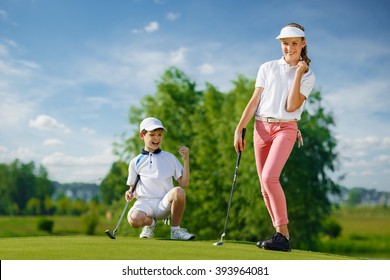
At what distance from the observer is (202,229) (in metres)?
25.1

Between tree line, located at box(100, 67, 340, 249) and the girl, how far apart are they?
51.6 feet

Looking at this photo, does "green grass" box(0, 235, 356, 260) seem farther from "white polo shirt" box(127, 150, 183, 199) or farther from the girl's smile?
the girl's smile

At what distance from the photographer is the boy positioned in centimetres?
737

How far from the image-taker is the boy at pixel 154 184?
24.2ft

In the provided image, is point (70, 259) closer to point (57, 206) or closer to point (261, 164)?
point (261, 164)

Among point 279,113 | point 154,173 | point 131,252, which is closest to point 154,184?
point 154,173

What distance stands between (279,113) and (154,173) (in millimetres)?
2166

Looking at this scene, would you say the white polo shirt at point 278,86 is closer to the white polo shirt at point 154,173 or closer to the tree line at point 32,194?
the white polo shirt at point 154,173

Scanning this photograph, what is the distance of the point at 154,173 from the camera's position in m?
7.51

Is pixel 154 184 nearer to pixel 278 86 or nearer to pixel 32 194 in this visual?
pixel 278 86

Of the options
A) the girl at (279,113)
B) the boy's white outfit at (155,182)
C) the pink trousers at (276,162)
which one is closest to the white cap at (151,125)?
the boy's white outfit at (155,182)

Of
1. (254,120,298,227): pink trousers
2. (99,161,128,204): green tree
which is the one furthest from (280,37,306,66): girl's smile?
(99,161,128,204): green tree

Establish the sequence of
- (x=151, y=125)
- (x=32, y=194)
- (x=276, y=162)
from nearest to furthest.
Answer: (x=276, y=162) < (x=151, y=125) < (x=32, y=194)

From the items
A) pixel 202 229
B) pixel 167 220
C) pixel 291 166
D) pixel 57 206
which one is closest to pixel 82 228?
pixel 57 206
